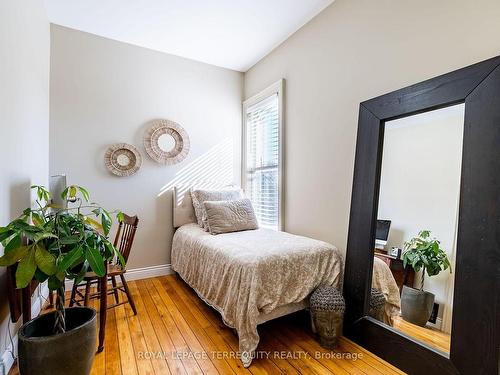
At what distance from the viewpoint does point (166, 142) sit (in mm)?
3211

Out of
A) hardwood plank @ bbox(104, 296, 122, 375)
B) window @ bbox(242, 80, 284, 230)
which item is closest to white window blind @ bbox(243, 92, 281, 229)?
window @ bbox(242, 80, 284, 230)

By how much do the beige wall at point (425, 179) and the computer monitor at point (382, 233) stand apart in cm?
3

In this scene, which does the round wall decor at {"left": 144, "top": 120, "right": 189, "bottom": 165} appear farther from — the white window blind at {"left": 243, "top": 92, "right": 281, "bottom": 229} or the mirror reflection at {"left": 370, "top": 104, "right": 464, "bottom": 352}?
the mirror reflection at {"left": 370, "top": 104, "right": 464, "bottom": 352}

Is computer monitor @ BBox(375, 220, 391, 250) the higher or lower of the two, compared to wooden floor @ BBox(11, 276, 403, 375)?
higher

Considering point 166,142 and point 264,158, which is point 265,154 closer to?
point 264,158

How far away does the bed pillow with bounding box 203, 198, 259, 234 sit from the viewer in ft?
8.77

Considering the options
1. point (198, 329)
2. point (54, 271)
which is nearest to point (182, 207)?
point (198, 329)

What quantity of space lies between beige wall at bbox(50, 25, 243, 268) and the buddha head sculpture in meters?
2.07

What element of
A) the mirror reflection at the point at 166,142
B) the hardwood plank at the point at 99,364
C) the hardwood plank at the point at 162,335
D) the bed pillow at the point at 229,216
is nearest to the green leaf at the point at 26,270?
the hardwood plank at the point at 99,364

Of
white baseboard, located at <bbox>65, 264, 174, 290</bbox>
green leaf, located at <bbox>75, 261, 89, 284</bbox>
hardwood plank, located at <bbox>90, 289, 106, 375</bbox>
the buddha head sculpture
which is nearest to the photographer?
green leaf, located at <bbox>75, 261, 89, 284</bbox>

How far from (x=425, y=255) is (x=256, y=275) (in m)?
1.05

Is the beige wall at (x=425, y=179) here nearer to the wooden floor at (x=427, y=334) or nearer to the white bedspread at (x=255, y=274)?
the wooden floor at (x=427, y=334)

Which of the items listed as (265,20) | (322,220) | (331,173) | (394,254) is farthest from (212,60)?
(394,254)

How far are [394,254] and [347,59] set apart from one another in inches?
63.2
